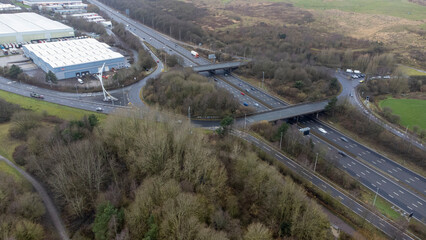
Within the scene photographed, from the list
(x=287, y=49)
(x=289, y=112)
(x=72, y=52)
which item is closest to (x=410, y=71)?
(x=287, y=49)

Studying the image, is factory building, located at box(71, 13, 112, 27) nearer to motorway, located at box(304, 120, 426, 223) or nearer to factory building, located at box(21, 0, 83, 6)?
factory building, located at box(21, 0, 83, 6)

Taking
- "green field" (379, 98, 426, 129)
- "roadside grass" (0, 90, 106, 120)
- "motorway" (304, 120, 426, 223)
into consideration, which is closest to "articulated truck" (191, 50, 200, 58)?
"roadside grass" (0, 90, 106, 120)

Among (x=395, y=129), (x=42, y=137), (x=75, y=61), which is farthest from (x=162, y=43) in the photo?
(x=395, y=129)

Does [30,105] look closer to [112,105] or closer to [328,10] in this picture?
[112,105]

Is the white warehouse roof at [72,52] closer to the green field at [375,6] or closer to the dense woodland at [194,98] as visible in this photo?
the dense woodland at [194,98]

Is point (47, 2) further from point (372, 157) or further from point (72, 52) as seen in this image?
point (372, 157)

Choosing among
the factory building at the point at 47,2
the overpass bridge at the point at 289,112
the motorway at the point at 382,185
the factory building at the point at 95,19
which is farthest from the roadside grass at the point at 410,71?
the factory building at the point at 47,2
